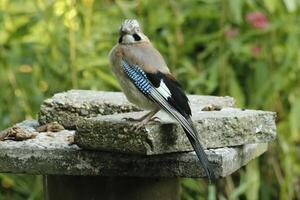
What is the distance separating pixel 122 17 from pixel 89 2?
0.63 meters

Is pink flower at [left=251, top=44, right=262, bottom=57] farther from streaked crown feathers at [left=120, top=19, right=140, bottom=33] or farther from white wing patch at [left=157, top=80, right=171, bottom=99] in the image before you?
Result: white wing patch at [left=157, top=80, right=171, bottom=99]

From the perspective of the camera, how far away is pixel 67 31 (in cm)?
673

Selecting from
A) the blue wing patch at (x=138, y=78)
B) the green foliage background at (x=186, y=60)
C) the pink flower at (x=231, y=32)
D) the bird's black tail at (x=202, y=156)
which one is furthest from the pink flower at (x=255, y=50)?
the bird's black tail at (x=202, y=156)

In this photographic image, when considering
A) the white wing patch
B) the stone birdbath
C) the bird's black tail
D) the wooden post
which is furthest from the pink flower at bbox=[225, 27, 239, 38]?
the bird's black tail

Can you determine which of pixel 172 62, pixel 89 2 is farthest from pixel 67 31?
pixel 172 62

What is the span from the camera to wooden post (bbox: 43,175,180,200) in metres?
4.44

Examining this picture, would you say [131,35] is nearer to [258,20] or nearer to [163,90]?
[163,90]

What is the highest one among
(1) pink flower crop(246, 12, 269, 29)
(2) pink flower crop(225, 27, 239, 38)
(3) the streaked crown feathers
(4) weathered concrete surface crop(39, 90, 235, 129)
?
(1) pink flower crop(246, 12, 269, 29)

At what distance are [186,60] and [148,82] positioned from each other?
2.90 metres

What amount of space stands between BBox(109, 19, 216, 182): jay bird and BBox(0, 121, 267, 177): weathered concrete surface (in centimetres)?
12

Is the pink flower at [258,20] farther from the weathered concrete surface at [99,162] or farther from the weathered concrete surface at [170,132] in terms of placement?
the weathered concrete surface at [99,162]

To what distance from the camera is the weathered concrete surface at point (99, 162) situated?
166 inches

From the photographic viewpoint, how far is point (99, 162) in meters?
4.26

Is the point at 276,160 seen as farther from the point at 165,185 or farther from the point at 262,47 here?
the point at 165,185
